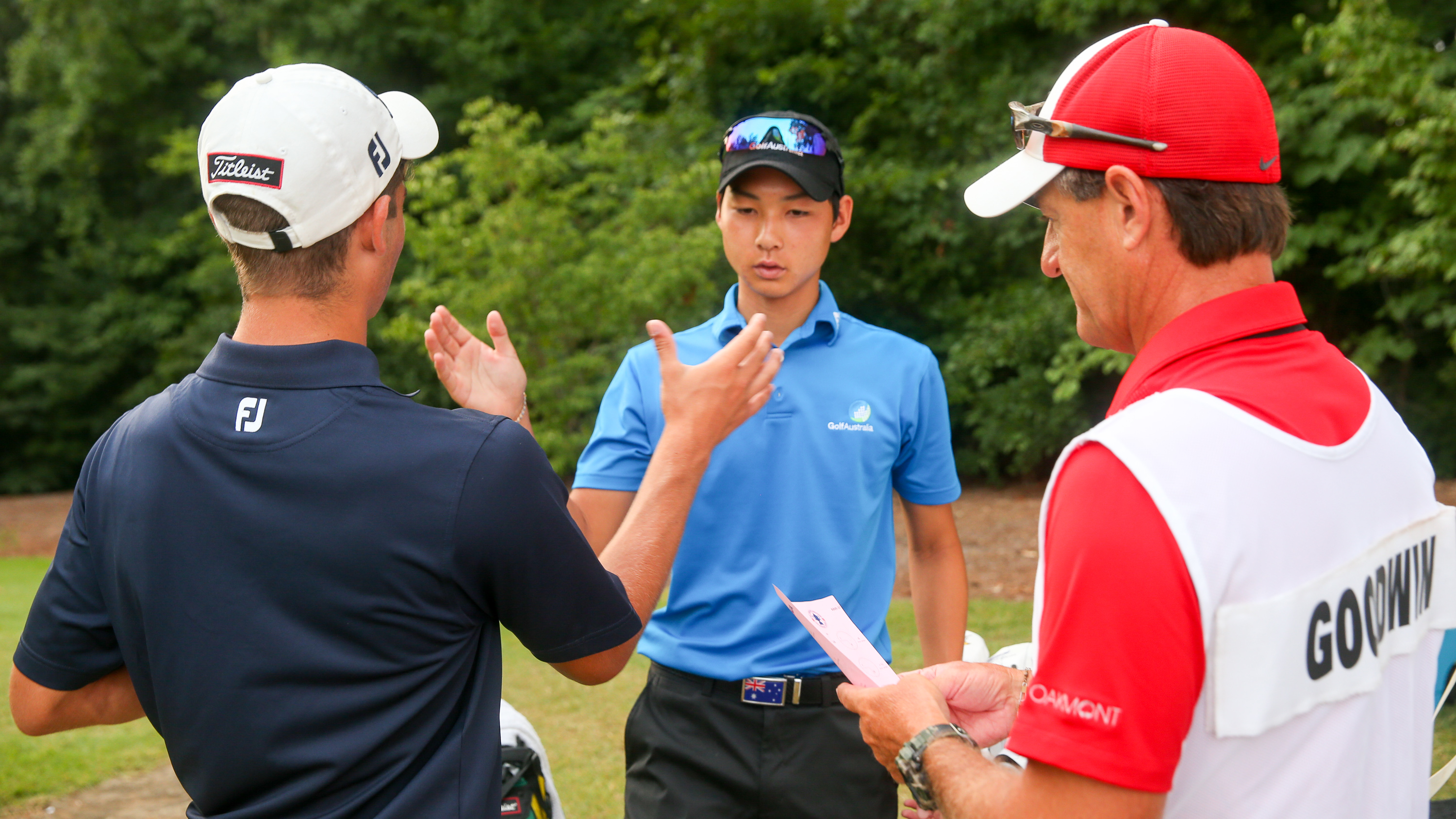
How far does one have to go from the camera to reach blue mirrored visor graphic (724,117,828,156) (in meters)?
3.12

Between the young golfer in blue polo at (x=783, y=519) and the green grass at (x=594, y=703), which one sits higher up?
the young golfer in blue polo at (x=783, y=519)

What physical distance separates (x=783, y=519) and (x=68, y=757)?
5.23 metres

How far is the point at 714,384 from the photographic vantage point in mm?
2160

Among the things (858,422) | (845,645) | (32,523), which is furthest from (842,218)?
(32,523)

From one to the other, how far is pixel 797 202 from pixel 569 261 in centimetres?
961

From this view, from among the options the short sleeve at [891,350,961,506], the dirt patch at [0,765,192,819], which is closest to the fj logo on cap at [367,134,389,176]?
the short sleeve at [891,350,961,506]

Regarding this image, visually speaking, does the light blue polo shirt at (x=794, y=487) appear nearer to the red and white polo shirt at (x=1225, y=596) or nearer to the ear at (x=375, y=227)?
the ear at (x=375, y=227)

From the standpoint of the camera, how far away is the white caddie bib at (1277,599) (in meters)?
1.34

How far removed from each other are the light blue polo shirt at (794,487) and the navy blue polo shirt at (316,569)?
44.3 inches

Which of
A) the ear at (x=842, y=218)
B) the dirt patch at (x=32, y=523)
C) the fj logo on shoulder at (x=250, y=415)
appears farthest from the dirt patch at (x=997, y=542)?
the dirt patch at (x=32, y=523)

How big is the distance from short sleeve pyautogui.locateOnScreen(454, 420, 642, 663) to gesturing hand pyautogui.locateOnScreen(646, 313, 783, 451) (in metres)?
0.43

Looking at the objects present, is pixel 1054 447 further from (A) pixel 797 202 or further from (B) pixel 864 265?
(A) pixel 797 202

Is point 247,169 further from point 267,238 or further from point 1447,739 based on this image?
point 1447,739

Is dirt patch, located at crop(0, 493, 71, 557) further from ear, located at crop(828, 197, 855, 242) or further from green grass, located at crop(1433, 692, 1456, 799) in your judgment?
green grass, located at crop(1433, 692, 1456, 799)
